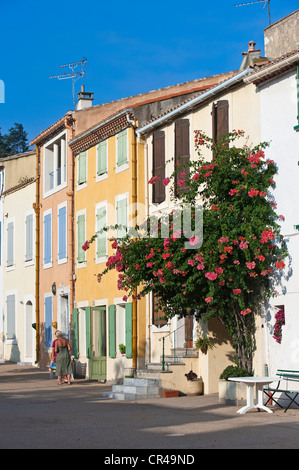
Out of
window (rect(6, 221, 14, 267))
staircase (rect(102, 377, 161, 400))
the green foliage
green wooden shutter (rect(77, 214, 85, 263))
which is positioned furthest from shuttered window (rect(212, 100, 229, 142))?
window (rect(6, 221, 14, 267))

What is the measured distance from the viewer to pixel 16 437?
38.2 feet

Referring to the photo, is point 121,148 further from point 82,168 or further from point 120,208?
point 82,168

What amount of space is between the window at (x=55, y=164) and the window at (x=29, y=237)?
75.8 inches

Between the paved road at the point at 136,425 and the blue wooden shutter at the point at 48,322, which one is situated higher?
the blue wooden shutter at the point at 48,322

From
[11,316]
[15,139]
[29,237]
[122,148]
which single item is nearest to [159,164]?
[122,148]

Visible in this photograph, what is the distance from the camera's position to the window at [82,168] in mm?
26391

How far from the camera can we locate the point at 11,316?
32906mm

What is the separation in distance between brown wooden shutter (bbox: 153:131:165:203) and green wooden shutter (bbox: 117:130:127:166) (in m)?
1.50

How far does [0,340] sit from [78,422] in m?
20.9

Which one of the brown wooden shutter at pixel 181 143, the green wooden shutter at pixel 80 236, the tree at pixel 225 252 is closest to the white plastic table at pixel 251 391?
the tree at pixel 225 252

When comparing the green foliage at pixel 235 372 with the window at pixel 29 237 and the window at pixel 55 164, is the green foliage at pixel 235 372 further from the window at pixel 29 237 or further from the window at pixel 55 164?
the window at pixel 29 237

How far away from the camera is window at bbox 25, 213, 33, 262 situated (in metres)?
31.2

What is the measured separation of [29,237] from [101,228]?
24.5 ft
